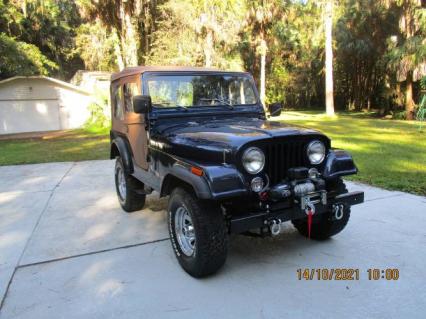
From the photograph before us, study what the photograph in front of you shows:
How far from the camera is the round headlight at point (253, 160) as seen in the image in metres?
3.24

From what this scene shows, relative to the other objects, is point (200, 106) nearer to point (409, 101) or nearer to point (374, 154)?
point (374, 154)

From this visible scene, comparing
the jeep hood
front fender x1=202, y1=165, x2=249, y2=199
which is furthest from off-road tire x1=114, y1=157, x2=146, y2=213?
front fender x1=202, y1=165, x2=249, y2=199

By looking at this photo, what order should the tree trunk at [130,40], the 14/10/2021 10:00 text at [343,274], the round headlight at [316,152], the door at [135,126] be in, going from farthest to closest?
1. the tree trunk at [130,40]
2. the door at [135,126]
3. the round headlight at [316,152]
4. the 14/10/2021 10:00 text at [343,274]

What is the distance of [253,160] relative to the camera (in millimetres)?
3264

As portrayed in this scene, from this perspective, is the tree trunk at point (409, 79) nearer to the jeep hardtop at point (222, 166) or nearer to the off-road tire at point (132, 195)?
the jeep hardtop at point (222, 166)

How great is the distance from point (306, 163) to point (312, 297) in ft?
3.85

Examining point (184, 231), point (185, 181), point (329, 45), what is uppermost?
point (329, 45)

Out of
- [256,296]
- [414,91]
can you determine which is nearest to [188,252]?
[256,296]

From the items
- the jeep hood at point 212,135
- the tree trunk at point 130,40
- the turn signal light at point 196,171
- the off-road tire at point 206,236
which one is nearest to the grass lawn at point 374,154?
the jeep hood at point 212,135

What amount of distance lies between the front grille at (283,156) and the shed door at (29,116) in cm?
2194

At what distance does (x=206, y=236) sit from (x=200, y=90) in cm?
206

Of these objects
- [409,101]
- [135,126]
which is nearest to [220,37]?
[409,101]

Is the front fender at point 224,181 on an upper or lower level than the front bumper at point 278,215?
upper

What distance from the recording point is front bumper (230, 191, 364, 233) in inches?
126
